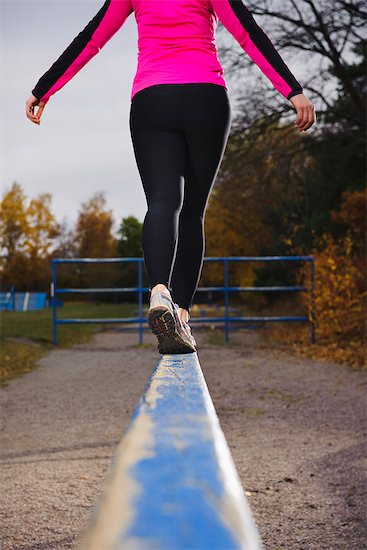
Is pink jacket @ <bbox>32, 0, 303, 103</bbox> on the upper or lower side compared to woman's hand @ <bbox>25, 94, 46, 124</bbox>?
upper

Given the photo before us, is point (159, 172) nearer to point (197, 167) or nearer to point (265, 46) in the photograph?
point (197, 167)

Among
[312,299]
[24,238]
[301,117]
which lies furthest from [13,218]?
[301,117]

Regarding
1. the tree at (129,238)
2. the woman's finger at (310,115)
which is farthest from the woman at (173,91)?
the tree at (129,238)

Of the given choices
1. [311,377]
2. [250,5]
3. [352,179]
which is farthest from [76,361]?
[352,179]

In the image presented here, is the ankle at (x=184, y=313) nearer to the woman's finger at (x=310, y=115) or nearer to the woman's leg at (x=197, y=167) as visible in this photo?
the woman's leg at (x=197, y=167)

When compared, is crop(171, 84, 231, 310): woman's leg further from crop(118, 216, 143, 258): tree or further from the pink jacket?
crop(118, 216, 143, 258): tree

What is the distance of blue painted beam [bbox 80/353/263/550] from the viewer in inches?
18.9

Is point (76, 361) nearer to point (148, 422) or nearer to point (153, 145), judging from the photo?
point (153, 145)

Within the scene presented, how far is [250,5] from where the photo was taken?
11328 mm

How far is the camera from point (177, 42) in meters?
2.06

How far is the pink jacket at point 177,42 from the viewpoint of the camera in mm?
1999

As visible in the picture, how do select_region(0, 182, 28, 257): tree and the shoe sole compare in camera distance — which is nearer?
the shoe sole

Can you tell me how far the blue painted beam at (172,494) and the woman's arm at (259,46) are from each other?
1498 mm

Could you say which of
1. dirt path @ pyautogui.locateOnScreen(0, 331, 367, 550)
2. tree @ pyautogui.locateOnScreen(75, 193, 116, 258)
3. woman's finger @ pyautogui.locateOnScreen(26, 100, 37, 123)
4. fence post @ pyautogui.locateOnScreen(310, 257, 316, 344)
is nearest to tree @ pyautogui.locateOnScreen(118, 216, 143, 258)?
tree @ pyautogui.locateOnScreen(75, 193, 116, 258)
